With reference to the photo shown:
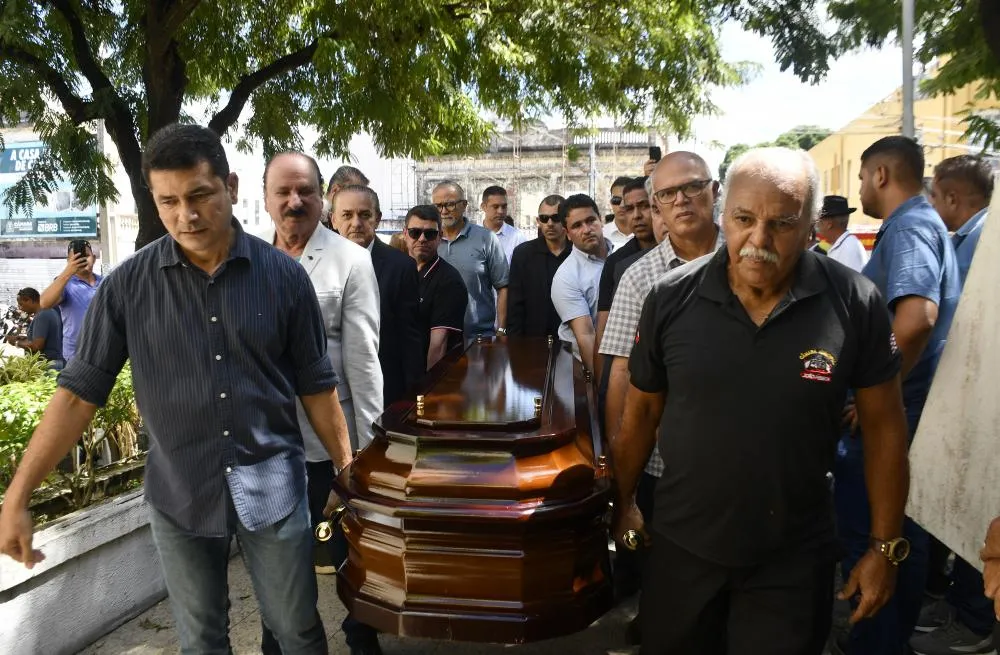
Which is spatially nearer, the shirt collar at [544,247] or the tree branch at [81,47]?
the shirt collar at [544,247]

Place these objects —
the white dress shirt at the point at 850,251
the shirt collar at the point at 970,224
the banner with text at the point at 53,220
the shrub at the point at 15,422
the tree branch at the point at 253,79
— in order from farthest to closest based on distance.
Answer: the banner with text at the point at 53,220 → the tree branch at the point at 253,79 → the white dress shirt at the point at 850,251 → the shirt collar at the point at 970,224 → the shrub at the point at 15,422

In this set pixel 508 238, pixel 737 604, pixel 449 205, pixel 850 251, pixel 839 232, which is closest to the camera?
pixel 737 604

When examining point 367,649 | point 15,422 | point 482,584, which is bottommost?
point 367,649

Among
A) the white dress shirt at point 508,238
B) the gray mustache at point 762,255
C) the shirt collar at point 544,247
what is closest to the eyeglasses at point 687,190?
the gray mustache at point 762,255

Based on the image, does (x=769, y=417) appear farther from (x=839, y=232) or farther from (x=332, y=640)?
(x=839, y=232)

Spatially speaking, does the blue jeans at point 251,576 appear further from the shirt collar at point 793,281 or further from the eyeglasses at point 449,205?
the eyeglasses at point 449,205

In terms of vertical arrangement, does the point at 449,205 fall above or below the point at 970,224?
above

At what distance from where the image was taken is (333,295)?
2.64 metres

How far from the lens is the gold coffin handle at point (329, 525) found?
2.07 metres

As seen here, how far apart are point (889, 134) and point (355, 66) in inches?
222

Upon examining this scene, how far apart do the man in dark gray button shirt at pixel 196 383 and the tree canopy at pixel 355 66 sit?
3.88 metres

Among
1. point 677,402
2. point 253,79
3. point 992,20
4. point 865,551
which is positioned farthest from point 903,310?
point 253,79

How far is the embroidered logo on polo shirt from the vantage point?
1.64 metres

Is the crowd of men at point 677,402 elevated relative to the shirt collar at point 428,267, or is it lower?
lower
